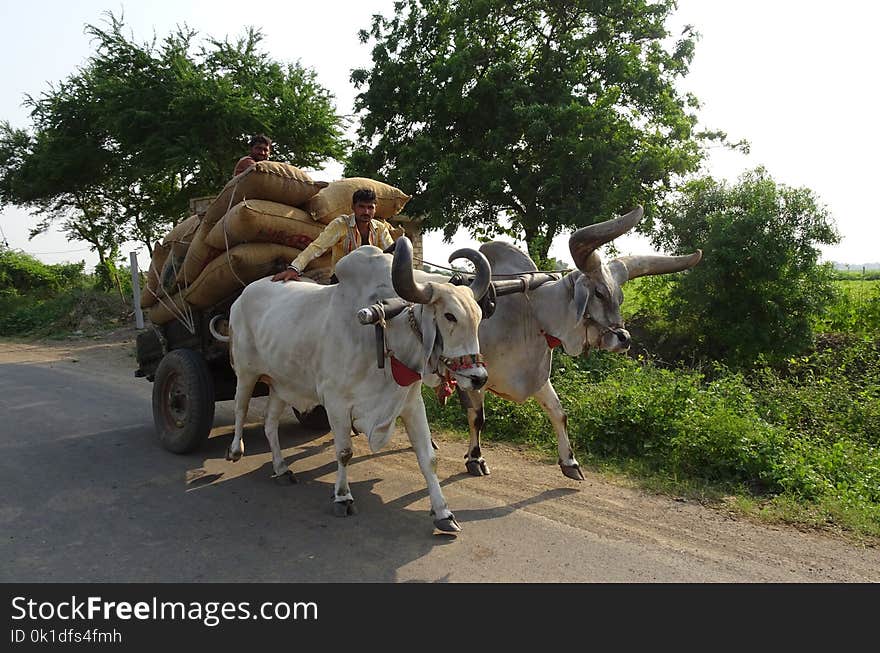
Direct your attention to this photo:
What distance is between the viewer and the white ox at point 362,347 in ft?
12.1

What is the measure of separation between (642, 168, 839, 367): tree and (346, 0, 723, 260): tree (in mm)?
2466

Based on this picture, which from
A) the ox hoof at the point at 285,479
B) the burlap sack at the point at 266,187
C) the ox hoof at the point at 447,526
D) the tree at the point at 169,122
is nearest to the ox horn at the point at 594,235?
the ox hoof at the point at 447,526

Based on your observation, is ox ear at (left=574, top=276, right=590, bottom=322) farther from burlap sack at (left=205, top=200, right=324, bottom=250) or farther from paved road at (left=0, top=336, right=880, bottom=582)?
burlap sack at (left=205, top=200, right=324, bottom=250)

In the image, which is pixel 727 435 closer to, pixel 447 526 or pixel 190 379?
pixel 447 526

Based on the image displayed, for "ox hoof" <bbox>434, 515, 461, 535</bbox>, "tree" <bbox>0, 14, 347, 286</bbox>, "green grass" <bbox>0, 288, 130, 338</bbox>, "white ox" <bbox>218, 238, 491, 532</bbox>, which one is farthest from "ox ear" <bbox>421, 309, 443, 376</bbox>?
"green grass" <bbox>0, 288, 130, 338</bbox>

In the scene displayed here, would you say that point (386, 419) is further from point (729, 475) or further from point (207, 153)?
point (207, 153)

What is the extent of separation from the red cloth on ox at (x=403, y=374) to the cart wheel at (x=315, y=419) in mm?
2612

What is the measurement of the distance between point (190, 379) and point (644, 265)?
3.90 meters

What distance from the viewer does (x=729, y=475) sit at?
5004 millimetres

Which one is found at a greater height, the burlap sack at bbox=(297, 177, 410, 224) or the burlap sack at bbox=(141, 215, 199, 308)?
the burlap sack at bbox=(297, 177, 410, 224)

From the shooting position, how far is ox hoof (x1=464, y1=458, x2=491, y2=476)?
205 inches

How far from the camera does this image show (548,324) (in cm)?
503

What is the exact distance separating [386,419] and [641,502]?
76.3 inches
